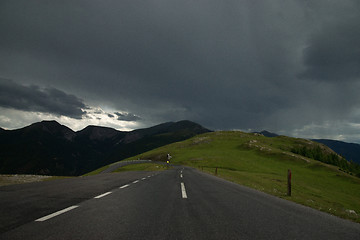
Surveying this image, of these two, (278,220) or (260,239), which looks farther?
(278,220)

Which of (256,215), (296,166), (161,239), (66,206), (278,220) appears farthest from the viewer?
(296,166)

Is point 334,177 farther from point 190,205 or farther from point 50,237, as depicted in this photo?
point 50,237

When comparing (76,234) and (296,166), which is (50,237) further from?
(296,166)

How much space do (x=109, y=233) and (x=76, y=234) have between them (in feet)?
2.12

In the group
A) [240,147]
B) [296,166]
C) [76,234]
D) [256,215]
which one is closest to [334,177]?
[296,166]

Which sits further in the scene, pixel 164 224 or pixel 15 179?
pixel 15 179

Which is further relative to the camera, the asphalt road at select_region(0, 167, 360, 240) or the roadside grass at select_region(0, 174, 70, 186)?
the roadside grass at select_region(0, 174, 70, 186)

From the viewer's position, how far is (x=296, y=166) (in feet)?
277

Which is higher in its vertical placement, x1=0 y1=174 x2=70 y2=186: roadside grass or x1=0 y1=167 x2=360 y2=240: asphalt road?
x1=0 y1=167 x2=360 y2=240: asphalt road

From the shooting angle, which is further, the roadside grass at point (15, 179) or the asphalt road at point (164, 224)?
the roadside grass at point (15, 179)

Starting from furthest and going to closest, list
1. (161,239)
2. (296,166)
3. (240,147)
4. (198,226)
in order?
1. (240,147)
2. (296,166)
3. (198,226)
4. (161,239)

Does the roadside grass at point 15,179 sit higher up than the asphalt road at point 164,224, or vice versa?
the asphalt road at point 164,224

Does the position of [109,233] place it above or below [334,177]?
above

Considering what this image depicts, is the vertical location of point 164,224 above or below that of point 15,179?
above
